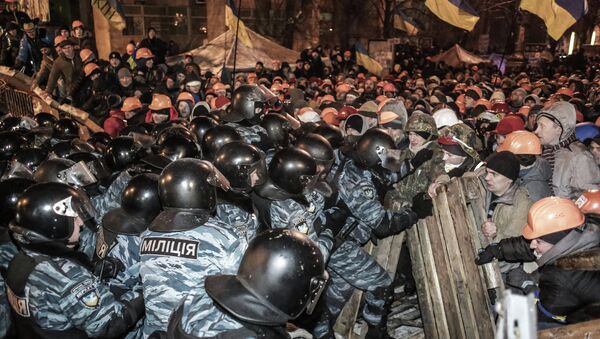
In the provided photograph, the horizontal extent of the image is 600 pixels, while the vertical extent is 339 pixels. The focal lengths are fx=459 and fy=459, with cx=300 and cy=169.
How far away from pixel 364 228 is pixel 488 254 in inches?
54.0

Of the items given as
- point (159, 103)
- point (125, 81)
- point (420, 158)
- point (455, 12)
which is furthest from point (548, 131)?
point (125, 81)

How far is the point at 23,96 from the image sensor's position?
13.5 meters

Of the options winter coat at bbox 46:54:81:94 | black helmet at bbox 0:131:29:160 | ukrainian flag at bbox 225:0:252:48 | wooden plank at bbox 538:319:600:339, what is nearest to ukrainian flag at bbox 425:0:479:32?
ukrainian flag at bbox 225:0:252:48

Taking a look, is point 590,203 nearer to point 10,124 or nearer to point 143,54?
point 10,124

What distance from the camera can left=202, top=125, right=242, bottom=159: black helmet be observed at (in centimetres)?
590

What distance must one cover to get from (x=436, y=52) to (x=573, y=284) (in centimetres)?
2702

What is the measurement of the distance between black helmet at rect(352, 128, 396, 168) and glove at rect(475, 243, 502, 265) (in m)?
1.45

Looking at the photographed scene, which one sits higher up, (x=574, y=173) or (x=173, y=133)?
(x=173, y=133)

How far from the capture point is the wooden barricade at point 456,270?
4.43m

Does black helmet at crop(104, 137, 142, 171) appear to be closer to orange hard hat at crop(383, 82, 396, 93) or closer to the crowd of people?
the crowd of people

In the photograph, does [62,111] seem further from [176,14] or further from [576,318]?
[176,14]

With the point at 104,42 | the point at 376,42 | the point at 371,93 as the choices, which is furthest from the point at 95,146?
the point at 104,42

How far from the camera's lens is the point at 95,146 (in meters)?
6.68

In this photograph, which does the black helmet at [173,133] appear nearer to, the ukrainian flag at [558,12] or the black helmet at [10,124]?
the black helmet at [10,124]
